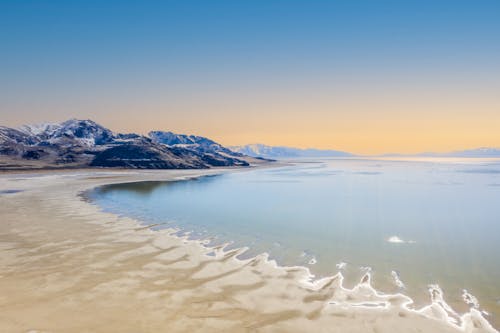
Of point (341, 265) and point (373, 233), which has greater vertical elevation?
point (341, 265)

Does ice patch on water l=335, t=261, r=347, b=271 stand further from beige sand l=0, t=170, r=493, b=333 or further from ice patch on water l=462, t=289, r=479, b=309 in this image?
ice patch on water l=462, t=289, r=479, b=309

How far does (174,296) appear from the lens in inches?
524

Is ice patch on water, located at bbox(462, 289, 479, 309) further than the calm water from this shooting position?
No

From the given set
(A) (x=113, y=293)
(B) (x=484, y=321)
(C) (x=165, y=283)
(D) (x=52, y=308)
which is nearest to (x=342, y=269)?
(B) (x=484, y=321)

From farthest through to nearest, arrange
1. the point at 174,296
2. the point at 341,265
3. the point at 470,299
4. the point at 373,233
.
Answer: the point at 373,233 → the point at 341,265 → the point at 470,299 → the point at 174,296

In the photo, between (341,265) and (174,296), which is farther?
(341,265)

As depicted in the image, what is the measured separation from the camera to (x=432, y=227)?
95.8 ft

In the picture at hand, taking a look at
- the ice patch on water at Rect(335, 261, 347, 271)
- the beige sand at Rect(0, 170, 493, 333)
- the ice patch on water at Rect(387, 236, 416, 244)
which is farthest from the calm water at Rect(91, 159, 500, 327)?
the beige sand at Rect(0, 170, 493, 333)

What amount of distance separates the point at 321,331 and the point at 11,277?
15.8 m

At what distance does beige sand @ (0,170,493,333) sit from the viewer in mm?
11125

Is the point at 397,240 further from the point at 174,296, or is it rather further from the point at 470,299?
the point at 174,296

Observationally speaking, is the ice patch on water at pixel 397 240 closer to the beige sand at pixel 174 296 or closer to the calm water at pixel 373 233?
the calm water at pixel 373 233

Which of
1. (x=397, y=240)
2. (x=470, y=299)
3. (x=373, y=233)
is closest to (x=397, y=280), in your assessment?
(x=470, y=299)

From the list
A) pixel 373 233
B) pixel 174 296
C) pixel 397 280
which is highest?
pixel 174 296
